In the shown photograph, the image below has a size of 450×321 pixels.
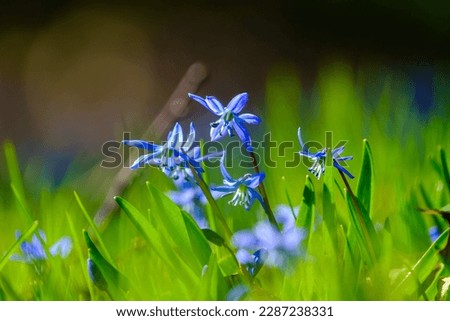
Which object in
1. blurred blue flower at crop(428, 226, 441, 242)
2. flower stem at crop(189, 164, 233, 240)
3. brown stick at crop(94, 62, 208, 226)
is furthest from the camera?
brown stick at crop(94, 62, 208, 226)

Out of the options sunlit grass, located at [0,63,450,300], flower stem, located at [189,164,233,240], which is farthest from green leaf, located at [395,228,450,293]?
flower stem, located at [189,164,233,240]

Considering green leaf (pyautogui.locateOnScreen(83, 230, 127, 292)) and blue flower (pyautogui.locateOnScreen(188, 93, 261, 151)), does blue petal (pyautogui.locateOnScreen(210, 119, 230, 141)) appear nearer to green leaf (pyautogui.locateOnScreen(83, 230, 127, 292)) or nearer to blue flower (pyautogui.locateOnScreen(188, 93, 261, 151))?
blue flower (pyautogui.locateOnScreen(188, 93, 261, 151))

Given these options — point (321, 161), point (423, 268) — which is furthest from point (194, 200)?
point (423, 268)

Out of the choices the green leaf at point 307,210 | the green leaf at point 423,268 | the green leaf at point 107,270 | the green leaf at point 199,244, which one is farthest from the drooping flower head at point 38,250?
the green leaf at point 423,268

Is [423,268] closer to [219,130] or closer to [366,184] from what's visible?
[366,184]

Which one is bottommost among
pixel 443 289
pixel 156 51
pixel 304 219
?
pixel 443 289

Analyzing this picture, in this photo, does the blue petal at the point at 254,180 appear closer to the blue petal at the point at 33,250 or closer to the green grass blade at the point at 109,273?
the green grass blade at the point at 109,273
